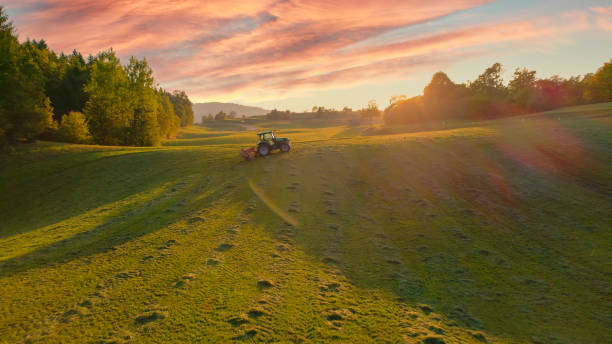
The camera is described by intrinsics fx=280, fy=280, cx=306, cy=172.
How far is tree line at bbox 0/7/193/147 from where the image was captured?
28344 millimetres

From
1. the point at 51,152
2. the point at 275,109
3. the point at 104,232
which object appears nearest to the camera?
the point at 104,232

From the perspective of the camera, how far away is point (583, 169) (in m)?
16.9

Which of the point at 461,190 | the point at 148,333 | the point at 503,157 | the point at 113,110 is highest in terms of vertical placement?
the point at 113,110

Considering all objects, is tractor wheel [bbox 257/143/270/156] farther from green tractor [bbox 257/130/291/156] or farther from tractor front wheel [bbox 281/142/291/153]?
tractor front wheel [bbox 281/142/291/153]

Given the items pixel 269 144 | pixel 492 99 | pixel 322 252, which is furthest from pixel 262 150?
pixel 492 99

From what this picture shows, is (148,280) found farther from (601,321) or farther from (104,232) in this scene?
(601,321)

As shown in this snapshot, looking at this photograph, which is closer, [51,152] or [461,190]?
[461,190]

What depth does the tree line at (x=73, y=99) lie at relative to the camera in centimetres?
2834

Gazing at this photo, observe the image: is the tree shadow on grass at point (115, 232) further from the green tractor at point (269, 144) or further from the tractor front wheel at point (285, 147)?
the tractor front wheel at point (285, 147)

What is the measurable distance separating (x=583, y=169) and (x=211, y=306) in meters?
21.8

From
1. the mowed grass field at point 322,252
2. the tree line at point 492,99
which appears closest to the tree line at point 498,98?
the tree line at point 492,99

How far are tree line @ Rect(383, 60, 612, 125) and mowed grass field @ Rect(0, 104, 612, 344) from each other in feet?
151

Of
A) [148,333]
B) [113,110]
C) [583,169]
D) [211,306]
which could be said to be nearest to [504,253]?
[211,306]

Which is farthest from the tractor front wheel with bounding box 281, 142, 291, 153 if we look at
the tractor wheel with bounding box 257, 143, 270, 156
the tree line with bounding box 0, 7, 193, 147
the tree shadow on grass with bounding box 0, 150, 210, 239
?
the tree line with bounding box 0, 7, 193, 147
